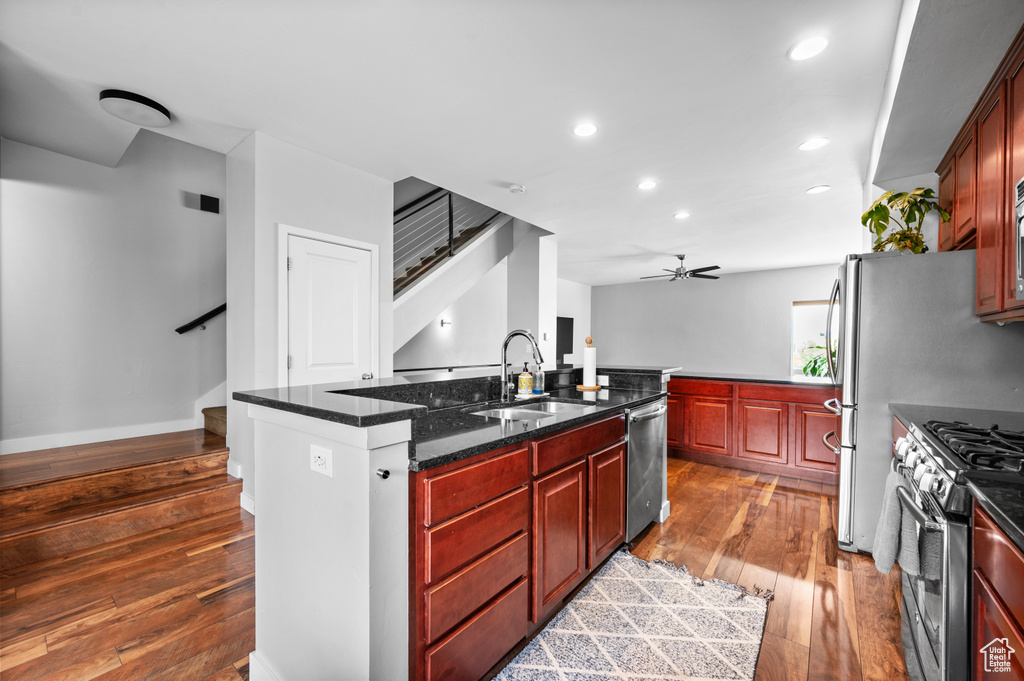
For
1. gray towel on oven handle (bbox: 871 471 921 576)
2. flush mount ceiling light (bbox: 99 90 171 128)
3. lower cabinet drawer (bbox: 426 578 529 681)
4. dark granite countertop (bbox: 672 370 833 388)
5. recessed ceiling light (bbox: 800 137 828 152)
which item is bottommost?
lower cabinet drawer (bbox: 426 578 529 681)

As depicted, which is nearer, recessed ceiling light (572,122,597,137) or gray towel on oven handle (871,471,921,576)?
gray towel on oven handle (871,471,921,576)

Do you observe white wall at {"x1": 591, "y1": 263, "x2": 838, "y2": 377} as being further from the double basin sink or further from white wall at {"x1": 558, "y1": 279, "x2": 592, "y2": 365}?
the double basin sink

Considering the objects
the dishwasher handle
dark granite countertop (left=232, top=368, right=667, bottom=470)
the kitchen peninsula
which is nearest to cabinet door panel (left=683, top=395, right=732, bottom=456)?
the dishwasher handle

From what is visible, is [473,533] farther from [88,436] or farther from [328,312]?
[88,436]

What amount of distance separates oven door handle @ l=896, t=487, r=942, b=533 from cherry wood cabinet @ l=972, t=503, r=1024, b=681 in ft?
0.50

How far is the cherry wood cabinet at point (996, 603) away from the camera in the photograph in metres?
0.90

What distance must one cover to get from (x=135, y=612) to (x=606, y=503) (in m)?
2.25

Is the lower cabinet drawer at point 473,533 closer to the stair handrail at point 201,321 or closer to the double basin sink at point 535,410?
the double basin sink at point 535,410

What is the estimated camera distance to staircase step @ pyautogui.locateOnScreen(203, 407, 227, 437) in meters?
3.88

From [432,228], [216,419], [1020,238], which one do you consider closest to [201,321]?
[216,419]

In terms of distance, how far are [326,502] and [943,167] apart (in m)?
3.54

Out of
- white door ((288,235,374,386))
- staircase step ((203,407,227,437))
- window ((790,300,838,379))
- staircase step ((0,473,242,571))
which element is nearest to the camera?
staircase step ((0,473,242,571))

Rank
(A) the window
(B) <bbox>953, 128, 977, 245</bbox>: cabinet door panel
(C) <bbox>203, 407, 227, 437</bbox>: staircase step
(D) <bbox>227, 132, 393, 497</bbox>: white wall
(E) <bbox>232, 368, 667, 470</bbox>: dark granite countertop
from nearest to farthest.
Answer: (E) <bbox>232, 368, 667, 470</bbox>: dark granite countertop < (B) <bbox>953, 128, 977, 245</bbox>: cabinet door panel < (D) <bbox>227, 132, 393, 497</bbox>: white wall < (C) <bbox>203, 407, 227, 437</bbox>: staircase step < (A) the window

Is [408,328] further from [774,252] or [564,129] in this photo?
[774,252]
